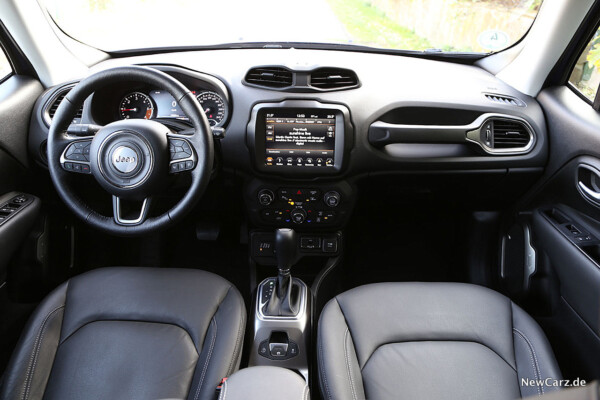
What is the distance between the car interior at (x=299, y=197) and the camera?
1.40 m

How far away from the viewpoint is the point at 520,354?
1.41 metres

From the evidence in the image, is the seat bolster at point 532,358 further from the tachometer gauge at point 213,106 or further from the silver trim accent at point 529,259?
the tachometer gauge at point 213,106

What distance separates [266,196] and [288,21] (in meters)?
0.83

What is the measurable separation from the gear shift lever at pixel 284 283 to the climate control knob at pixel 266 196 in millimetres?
219

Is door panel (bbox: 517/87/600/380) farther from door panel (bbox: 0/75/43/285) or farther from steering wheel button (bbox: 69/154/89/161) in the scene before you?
door panel (bbox: 0/75/43/285)

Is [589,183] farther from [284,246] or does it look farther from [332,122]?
[284,246]

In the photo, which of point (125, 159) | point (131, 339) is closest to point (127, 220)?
point (125, 159)

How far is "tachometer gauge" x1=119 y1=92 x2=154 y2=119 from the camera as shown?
192 centimetres

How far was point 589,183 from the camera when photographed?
1686mm

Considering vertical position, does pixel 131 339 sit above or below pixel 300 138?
below

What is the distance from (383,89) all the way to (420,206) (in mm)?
754

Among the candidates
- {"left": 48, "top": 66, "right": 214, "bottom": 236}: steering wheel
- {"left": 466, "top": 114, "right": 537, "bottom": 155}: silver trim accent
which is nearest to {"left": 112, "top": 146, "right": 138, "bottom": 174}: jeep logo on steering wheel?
{"left": 48, "top": 66, "right": 214, "bottom": 236}: steering wheel

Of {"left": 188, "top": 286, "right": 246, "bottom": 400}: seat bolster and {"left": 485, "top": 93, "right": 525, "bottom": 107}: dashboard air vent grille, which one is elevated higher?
{"left": 485, "top": 93, "right": 525, "bottom": 107}: dashboard air vent grille

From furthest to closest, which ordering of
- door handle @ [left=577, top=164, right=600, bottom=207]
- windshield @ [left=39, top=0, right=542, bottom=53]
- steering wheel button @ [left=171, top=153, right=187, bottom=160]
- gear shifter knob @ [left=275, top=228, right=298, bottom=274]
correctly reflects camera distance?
windshield @ [left=39, top=0, right=542, bottom=53], gear shifter knob @ [left=275, top=228, right=298, bottom=274], door handle @ [left=577, top=164, right=600, bottom=207], steering wheel button @ [left=171, top=153, right=187, bottom=160]
